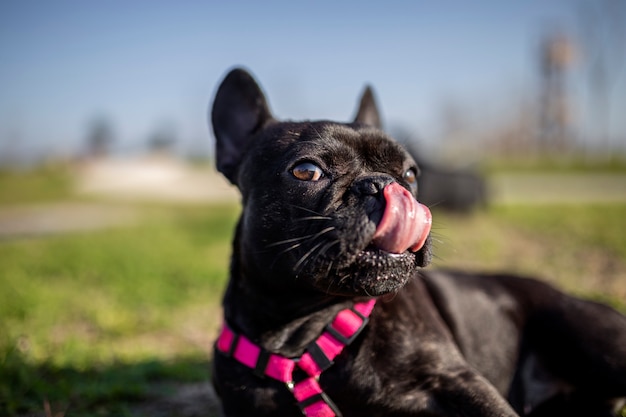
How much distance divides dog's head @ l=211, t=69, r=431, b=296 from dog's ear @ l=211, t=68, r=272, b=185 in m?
0.11

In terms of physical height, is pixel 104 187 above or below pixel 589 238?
below

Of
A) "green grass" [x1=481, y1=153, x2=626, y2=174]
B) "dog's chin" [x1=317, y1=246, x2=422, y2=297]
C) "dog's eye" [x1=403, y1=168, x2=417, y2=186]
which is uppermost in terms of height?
"dog's eye" [x1=403, y1=168, x2=417, y2=186]

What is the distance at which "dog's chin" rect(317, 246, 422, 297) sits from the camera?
2.21m

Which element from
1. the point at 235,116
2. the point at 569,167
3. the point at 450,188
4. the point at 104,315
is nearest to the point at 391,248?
the point at 235,116

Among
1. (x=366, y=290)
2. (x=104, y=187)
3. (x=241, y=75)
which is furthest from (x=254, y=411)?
(x=104, y=187)

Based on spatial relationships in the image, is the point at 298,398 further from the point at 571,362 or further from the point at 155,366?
the point at 155,366

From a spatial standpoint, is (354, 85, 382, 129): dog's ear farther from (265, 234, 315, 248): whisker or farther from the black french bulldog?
(265, 234, 315, 248): whisker

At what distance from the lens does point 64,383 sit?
11.6ft

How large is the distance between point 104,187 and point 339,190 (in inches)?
954

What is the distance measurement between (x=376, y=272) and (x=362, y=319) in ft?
1.65

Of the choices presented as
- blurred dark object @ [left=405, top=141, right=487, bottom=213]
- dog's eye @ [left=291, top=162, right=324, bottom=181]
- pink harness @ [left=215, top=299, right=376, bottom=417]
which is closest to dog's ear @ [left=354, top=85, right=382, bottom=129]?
dog's eye @ [left=291, top=162, right=324, bottom=181]

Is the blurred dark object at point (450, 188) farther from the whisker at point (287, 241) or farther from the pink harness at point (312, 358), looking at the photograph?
the whisker at point (287, 241)

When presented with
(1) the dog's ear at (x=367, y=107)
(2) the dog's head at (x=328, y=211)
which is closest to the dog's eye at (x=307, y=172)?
(2) the dog's head at (x=328, y=211)

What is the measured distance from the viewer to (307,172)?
2.55 meters
